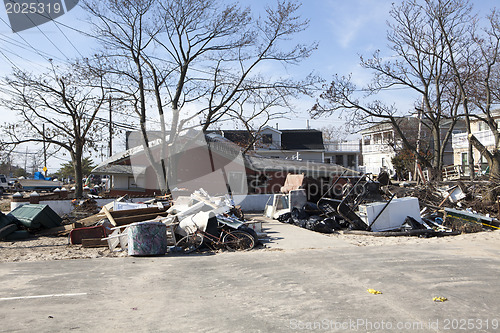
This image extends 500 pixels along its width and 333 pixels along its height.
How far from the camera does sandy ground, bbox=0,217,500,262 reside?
1036cm

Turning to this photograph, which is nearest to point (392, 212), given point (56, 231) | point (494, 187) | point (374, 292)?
point (494, 187)

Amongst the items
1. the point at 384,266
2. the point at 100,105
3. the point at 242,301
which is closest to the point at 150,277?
the point at 242,301

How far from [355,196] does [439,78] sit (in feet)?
46.5

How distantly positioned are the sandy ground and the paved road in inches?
37.4

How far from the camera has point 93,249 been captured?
11.2m

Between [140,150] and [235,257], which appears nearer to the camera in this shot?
[235,257]

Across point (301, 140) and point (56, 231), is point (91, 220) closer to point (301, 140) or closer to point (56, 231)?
point (56, 231)

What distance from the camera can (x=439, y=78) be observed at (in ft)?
82.6

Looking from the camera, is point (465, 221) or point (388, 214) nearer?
point (388, 214)

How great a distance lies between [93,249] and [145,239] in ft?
7.38

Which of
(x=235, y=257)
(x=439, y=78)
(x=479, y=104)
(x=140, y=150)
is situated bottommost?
(x=235, y=257)

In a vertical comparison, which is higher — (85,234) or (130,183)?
(130,183)

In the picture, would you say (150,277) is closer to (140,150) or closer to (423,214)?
(423,214)

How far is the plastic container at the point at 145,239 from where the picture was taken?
9.91 m
